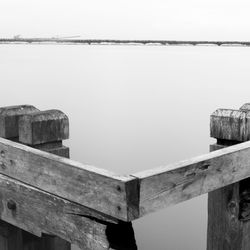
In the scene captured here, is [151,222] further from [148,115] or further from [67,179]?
[148,115]

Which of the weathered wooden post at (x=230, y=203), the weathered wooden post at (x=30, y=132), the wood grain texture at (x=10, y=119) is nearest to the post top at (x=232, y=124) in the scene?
the weathered wooden post at (x=230, y=203)

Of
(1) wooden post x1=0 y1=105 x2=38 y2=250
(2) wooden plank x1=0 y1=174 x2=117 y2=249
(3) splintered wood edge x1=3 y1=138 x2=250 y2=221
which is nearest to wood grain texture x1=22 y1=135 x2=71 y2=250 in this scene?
(1) wooden post x1=0 y1=105 x2=38 y2=250

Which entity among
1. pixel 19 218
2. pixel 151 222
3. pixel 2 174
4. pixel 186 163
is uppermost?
pixel 186 163

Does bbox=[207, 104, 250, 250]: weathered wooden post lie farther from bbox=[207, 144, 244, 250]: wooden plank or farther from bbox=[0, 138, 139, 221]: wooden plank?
bbox=[0, 138, 139, 221]: wooden plank

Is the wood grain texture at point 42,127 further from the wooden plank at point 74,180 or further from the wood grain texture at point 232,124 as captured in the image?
the wood grain texture at point 232,124

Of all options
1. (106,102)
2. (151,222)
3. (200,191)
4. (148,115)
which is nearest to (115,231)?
(200,191)

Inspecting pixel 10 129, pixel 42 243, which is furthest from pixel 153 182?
pixel 42 243

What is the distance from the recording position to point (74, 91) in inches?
512

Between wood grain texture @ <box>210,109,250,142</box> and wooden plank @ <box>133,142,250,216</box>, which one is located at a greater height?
wood grain texture @ <box>210,109,250,142</box>

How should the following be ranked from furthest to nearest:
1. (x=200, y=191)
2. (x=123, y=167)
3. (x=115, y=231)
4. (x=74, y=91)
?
(x=74, y=91) → (x=123, y=167) → (x=200, y=191) → (x=115, y=231)

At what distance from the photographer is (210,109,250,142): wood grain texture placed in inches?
80.6

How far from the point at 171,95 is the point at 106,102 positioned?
1.95 m

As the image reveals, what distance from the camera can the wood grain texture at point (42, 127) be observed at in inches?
78.7

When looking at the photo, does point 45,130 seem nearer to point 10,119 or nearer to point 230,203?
point 10,119
